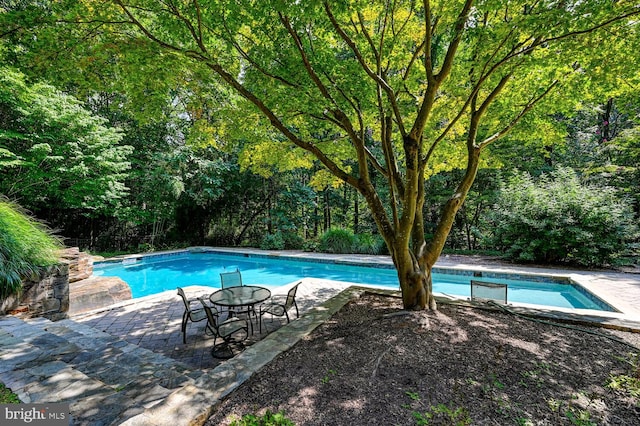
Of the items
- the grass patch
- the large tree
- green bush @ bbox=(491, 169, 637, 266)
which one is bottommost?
the grass patch

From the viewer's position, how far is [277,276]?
9.74 metres

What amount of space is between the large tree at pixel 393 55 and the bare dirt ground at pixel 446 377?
941 millimetres

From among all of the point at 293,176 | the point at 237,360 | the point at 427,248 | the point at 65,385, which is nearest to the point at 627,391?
the point at 427,248

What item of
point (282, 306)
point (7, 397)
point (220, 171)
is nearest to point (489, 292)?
point (282, 306)

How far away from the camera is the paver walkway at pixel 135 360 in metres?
2.05

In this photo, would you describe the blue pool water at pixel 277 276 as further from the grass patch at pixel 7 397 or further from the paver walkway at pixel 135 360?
the grass patch at pixel 7 397

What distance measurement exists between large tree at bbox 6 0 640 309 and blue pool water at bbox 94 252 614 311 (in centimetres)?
398

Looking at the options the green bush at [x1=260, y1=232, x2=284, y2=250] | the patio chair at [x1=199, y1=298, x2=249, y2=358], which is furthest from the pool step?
the green bush at [x1=260, y1=232, x2=284, y2=250]

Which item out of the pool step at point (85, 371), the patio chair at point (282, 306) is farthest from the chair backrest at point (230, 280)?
the pool step at point (85, 371)

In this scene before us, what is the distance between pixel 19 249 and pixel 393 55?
6520 millimetres

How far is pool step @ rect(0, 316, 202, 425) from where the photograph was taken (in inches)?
82.7

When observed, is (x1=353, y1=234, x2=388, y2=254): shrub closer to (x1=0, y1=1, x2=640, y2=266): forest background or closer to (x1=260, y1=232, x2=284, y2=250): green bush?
(x1=0, y1=1, x2=640, y2=266): forest background

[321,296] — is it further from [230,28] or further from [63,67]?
[63,67]

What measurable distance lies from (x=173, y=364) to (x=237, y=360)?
2.96 ft
